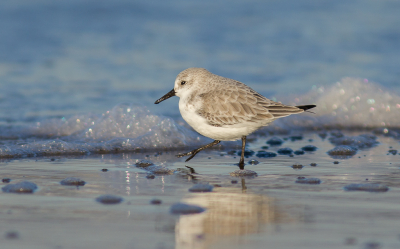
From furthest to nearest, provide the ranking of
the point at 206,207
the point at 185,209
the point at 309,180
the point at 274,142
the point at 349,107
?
1. the point at 349,107
2. the point at 274,142
3. the point at 309,180
4. the point at 206,207
5. the point at 185,209

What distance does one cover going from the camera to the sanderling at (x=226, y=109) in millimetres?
5641

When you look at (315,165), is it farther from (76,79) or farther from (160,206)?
(76,79)

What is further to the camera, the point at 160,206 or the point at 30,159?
the point at 30,159

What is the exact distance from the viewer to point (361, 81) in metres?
10.4

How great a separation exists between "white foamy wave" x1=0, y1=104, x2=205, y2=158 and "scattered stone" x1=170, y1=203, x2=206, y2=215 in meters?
3.13

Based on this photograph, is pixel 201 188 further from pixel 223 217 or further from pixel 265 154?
pixel 265 154

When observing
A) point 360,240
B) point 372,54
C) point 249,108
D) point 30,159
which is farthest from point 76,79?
point 360,240

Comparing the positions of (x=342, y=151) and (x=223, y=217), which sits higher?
(x=342, y=151)

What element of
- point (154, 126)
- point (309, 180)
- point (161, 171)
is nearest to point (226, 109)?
point (161, 171)

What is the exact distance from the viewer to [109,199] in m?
4.13

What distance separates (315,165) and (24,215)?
3345 millimetres

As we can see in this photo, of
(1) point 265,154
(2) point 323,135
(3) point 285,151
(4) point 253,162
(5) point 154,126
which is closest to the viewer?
(4) point 253,162

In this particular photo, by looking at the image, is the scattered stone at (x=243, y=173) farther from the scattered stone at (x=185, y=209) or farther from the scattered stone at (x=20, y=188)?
the scattered stone at (x=20, y=188)

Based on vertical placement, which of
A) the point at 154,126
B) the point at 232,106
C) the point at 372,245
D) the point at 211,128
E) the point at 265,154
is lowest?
the point at 372,245
